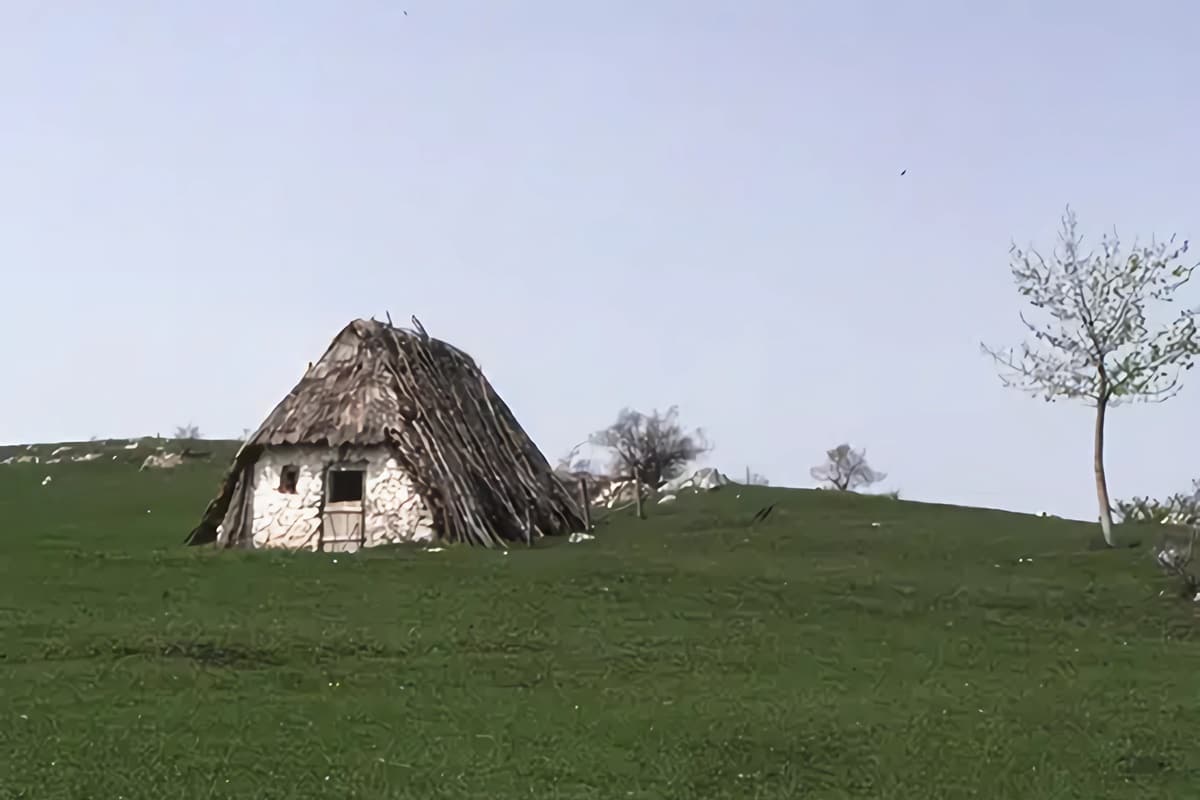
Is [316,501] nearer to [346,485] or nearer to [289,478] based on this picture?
[289,478]

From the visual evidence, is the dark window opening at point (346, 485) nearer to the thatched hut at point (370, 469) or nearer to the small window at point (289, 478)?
the thatched hut at point (370, 469)

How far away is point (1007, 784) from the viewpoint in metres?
11.0

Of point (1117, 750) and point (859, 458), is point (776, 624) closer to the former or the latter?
point (1117, 750)

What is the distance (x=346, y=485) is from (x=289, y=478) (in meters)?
1.63

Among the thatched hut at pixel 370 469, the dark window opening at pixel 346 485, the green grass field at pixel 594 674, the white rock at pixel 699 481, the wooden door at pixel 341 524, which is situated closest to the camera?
the green grass field at pixel 594 674

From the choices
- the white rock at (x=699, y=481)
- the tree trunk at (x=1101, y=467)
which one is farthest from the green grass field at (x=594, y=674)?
the white rock at (x=699, y=481)

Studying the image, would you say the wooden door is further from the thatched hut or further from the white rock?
the white rock

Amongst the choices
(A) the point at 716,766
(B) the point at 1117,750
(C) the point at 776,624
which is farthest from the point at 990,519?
(A) the point at 716,766

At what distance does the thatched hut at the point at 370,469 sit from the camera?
90.1 feet

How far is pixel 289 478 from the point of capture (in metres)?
28.5

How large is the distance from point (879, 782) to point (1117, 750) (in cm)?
275

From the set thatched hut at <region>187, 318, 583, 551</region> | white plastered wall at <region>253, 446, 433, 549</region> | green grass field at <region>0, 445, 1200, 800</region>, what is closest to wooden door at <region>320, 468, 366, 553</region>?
thatched hut at <region>187, 318, 583, 551</region>

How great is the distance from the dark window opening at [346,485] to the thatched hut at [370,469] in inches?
1.0

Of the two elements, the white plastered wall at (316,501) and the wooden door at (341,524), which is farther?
the wooden door at (341,524)
